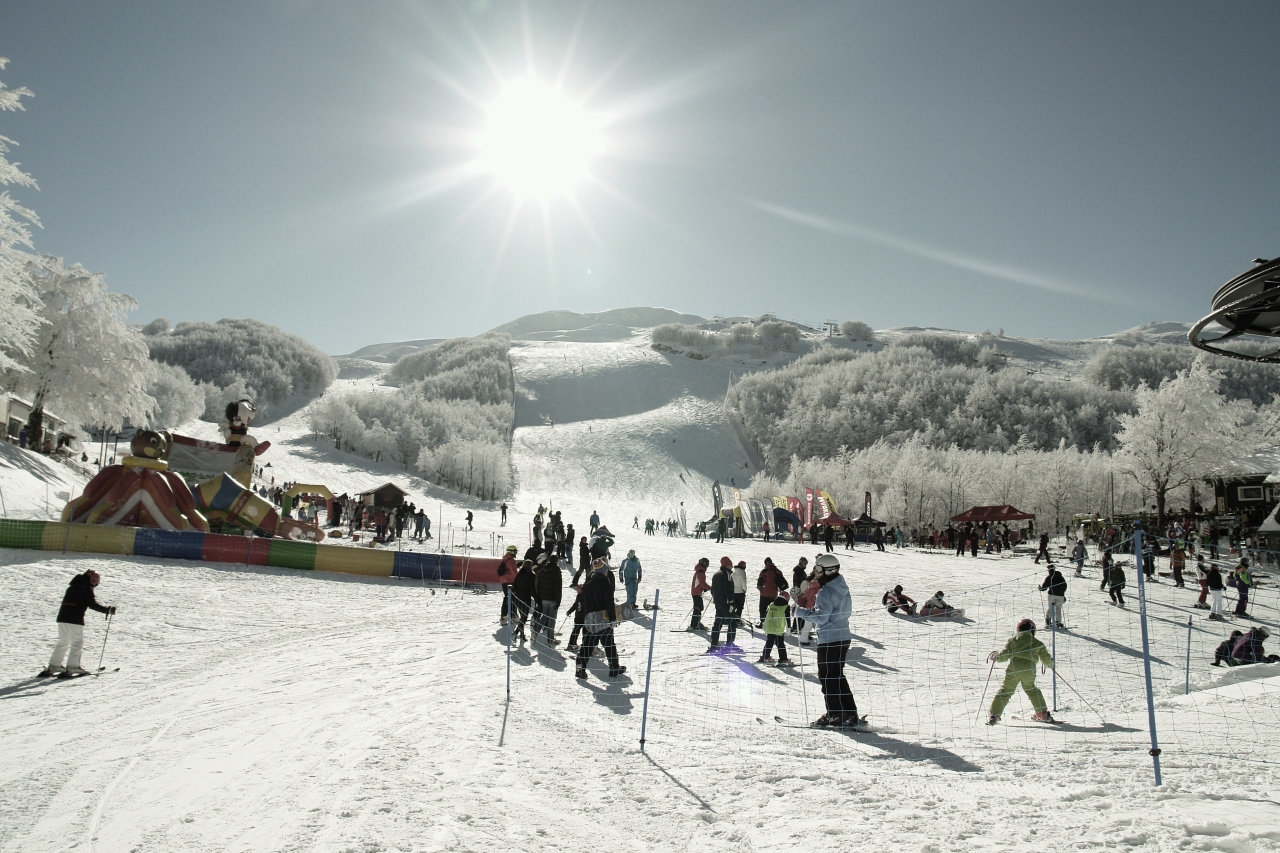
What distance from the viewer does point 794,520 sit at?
117 feet

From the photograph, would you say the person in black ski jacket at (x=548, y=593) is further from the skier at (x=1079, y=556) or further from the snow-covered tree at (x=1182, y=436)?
the snow-covered tree at (x=1182, y=436)

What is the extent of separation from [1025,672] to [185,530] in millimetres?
18431

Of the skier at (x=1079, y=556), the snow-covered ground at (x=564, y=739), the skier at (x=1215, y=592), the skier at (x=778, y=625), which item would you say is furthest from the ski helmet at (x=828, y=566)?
the skier at (x=1079, y=556)

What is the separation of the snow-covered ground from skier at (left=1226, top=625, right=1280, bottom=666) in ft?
2.74

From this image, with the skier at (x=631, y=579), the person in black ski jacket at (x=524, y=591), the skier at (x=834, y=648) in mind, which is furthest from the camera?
the skier at (x=631, y=579)

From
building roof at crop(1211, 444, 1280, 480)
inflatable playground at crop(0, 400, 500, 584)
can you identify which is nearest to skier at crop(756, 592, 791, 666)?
inflatable playground at crop(0, 400, 500, 584)

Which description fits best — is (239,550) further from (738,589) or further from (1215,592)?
(1215,592)

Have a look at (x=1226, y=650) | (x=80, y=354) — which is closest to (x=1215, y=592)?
(x=1226, y=650)

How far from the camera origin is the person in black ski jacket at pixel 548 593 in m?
10.4

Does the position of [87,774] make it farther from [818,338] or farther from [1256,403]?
[818,338]

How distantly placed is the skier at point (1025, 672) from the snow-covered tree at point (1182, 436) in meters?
28.6

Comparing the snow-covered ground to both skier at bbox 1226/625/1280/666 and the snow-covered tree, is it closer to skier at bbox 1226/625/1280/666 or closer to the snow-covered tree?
skier at bbox 1226/625/1280/666

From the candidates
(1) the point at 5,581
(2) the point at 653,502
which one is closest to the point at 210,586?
(1) the point at 5,581

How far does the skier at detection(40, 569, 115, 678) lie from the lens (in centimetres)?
812
